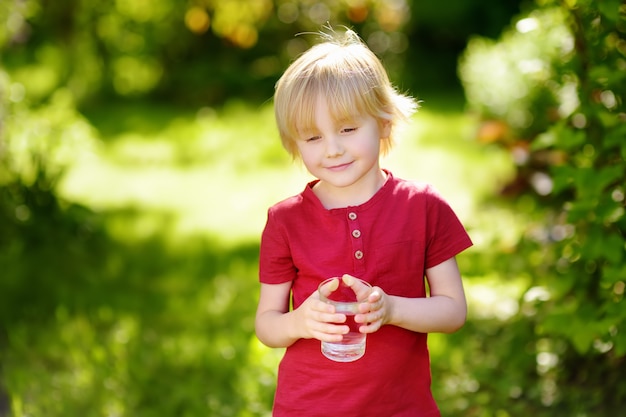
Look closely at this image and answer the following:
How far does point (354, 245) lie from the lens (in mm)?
2441

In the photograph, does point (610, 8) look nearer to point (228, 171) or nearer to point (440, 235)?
point (440, 235)

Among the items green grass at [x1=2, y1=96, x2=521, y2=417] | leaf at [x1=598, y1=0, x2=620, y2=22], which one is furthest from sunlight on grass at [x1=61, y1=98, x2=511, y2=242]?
leaf at [x1=598, y1=0, x2=620, y2=22]

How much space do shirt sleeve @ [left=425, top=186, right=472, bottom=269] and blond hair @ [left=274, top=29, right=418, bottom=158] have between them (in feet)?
0.84

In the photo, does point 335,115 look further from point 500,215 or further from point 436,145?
point 436,145

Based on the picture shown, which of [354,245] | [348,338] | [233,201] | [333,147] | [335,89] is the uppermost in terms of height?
[233,201]

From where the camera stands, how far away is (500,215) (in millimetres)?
6477

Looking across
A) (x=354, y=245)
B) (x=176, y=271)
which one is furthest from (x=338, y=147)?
(x=176, y=271)

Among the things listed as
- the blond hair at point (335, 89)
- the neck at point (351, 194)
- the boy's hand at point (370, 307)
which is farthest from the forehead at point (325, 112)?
the boy's hand at point (370, 307)

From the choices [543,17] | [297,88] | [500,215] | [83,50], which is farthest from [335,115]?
[83,50]

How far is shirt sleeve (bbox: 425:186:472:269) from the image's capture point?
8.30ft

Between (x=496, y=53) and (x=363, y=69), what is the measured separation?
182 inches

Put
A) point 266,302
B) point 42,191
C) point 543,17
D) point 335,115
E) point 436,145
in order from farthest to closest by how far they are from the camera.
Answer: point 436,145, point 42,191, point 543,17, point 266,302, point 335,115

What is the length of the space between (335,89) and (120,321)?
118 inches

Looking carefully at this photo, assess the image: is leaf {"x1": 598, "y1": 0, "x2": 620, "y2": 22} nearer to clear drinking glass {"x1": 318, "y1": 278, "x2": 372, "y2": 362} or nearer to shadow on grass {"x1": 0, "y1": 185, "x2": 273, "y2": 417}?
clear drinking glass {"x1": 318, "y1": 278, "x2": 372, "y2": 362}
